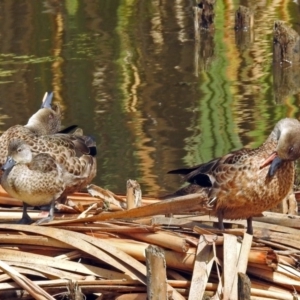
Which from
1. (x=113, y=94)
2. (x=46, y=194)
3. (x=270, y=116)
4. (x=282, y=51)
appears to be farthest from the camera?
(x=282, y=51)

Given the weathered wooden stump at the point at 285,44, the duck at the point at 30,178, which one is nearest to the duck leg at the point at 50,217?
the duck at the point at 30,178

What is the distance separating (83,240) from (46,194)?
36.8 inches

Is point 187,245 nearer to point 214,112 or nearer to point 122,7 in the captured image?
point 214,112

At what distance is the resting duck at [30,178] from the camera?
20.6 feet

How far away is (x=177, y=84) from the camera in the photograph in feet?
39.6

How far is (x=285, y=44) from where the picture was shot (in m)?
12.9

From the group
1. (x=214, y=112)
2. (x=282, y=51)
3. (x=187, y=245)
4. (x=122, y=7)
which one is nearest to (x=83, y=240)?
(x=187, y=245)

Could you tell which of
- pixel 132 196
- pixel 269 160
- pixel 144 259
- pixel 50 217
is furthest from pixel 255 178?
pixel 50 217

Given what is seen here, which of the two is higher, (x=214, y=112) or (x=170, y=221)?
(x=170, y=221)

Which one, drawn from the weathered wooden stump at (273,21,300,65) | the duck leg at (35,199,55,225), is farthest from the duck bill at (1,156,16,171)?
the weathered wooden stump at (273,21,300,65)

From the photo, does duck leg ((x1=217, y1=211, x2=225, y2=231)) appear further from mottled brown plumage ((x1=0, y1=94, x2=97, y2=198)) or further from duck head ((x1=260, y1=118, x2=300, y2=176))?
mottled brown plumage ((x1=0, y1=94, x2=97, y2=198))

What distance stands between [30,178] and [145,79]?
20.3 feet

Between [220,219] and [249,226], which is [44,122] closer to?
[220,219]

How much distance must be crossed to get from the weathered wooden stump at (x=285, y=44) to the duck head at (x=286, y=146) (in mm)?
7083
